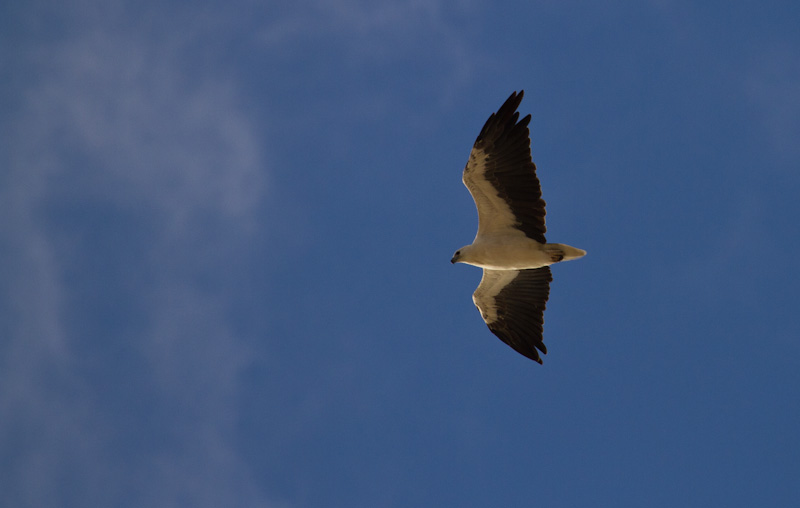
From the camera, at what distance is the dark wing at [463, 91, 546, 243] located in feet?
49.7

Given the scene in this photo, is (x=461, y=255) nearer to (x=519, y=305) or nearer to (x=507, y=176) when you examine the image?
(x=519, y=305)

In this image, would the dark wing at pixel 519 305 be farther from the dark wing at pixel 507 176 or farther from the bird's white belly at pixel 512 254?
the dark wing at pixel 507 176

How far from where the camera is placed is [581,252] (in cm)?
1574

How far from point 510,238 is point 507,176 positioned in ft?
4.39

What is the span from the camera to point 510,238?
52.6 ft

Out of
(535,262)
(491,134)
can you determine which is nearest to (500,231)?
(535,262)

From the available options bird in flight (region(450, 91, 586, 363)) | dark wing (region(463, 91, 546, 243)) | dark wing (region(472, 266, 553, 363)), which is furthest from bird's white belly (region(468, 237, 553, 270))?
dark wing (region(472, 266, 553, 363))

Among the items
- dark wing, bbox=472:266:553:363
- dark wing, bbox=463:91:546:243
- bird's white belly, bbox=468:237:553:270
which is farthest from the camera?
dark wing, bbox=472:266:553:363

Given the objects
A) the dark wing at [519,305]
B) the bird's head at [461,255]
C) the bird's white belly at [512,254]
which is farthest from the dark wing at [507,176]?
the dark wing at [519,305]

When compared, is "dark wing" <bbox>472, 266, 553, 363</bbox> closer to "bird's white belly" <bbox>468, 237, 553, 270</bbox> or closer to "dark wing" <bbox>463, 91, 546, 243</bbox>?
"bird's white belly" <bbox>468, 237, 553, 270</bbox>

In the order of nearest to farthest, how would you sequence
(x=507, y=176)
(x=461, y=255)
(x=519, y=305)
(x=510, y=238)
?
(x=507, y=176) < (x=510, y=238) < (x=461, y=255) < (x=519, y=305)

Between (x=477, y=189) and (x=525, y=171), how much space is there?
108 cm

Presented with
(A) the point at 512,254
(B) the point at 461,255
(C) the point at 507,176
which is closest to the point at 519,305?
(A) the point at 512,254

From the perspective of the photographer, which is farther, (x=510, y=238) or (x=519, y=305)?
(x=519, y=305)
